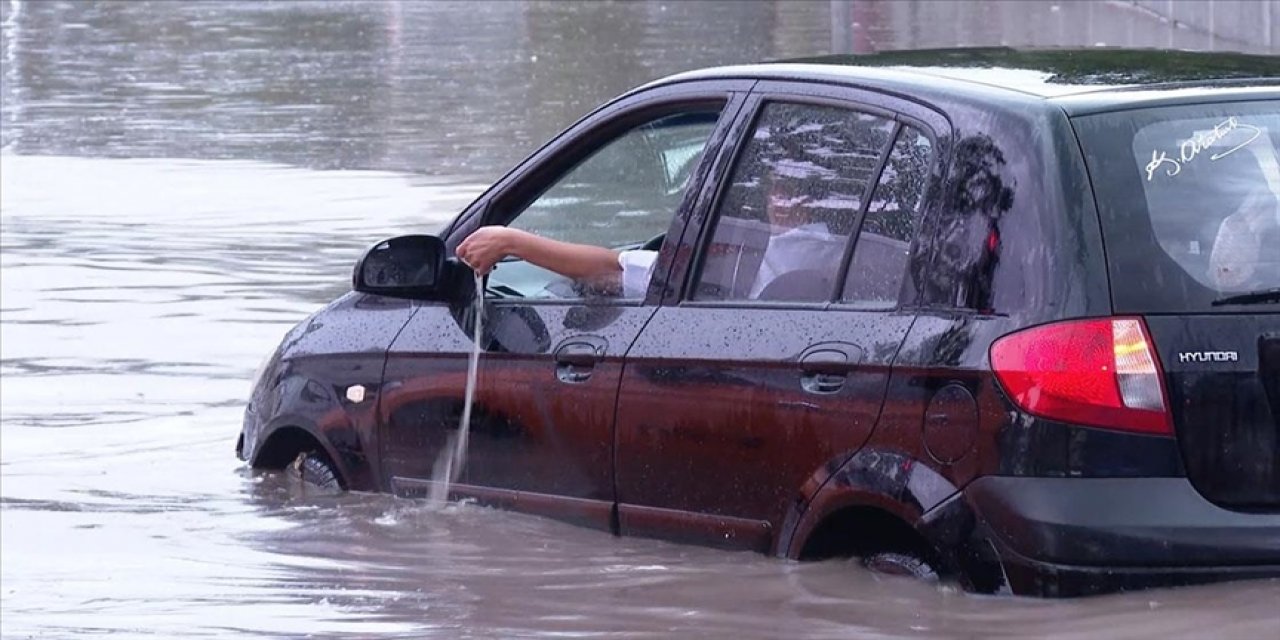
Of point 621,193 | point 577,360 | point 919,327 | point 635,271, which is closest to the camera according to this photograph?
point 919,327

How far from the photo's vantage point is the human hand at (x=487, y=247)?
20.9 feet

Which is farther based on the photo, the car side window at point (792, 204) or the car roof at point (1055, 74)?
the car side window at point (792, 204)

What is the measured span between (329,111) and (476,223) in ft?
62.4

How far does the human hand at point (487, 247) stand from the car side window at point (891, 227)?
49.1 inches

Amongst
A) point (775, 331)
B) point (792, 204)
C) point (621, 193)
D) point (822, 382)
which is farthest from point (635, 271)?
point (621, 193)

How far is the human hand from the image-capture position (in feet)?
20.9

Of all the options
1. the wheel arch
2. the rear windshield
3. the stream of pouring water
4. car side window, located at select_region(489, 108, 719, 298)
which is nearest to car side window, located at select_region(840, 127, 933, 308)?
the rear windshield

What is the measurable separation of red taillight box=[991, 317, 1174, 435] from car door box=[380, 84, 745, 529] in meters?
1.27

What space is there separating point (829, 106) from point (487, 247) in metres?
1.18

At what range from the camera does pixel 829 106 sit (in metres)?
5.58

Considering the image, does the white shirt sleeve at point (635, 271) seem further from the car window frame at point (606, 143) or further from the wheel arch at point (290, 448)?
the wheel arch at point (290, 448)

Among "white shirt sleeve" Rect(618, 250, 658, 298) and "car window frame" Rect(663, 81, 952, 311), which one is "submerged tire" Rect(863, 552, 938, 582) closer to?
"car window frame" Rect(663, 81, 952, 311)

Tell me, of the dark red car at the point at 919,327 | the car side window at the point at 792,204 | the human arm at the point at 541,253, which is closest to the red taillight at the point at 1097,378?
the dark red car at the point at 919,327
